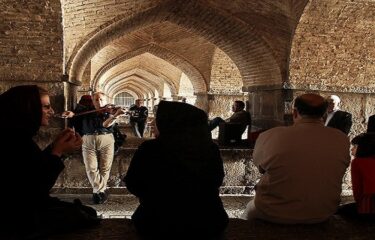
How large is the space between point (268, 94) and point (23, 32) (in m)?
4.28

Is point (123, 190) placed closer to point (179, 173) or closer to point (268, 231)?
point (268, 231)

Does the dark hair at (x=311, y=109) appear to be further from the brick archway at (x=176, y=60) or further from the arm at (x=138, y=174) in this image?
the brick archway at (x=176, y=60)

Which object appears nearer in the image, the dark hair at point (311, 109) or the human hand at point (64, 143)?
the human hand at point (64, 143)

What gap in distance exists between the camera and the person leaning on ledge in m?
2.24

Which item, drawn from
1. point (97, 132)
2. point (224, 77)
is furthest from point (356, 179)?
point (224, 77)

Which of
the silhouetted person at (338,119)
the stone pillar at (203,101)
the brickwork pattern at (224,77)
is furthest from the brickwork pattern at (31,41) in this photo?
the stone pillar at (203,101)

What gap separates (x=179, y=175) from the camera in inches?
76.9

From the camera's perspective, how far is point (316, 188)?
2.28 m

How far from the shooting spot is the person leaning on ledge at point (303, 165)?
2236mm

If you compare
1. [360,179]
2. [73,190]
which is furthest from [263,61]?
[360,179]

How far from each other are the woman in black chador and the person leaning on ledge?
407 mm

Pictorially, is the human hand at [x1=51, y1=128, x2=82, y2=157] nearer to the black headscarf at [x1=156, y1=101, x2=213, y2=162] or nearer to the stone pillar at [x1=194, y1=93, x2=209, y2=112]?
the black headscarf at [x1=156, y1=101, x2=213, y2=162]

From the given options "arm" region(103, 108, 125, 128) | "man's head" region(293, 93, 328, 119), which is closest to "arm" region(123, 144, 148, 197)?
"man's head" region(293, 93, 328, 119)

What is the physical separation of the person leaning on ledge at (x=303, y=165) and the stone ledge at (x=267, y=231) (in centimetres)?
7
